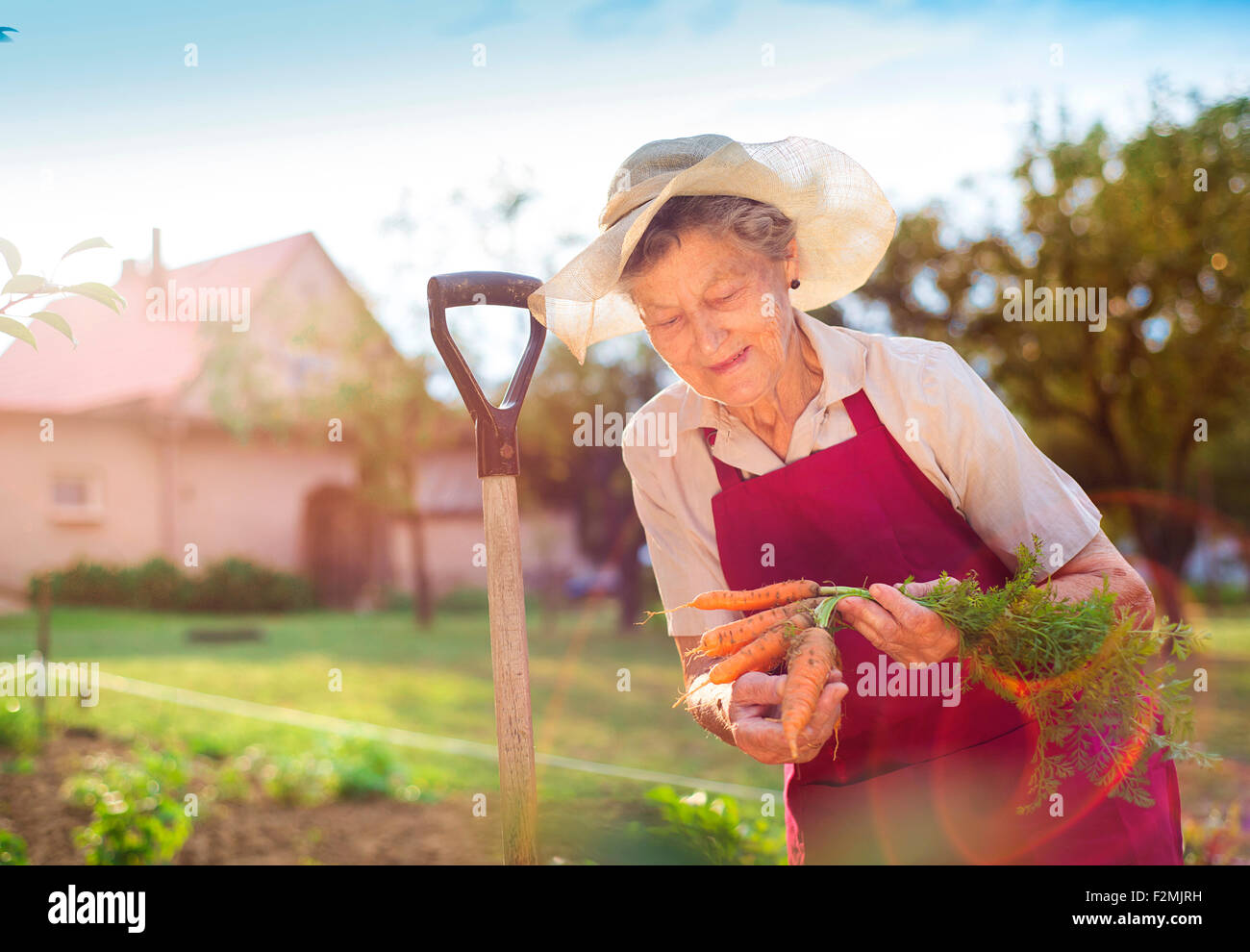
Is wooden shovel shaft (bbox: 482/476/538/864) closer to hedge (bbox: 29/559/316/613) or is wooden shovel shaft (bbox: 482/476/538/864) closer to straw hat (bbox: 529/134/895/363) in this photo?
straw hat (bbox: 529/134/895/363)

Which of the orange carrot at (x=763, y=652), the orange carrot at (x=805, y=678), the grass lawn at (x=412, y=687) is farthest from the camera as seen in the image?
the grass lawn at (x=412, y=687)

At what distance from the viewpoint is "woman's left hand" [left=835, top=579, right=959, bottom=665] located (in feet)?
5.30

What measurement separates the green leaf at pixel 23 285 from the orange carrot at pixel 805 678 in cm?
172

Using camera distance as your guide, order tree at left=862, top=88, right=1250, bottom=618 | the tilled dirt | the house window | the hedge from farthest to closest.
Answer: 1. the hedge
2. the house window
3. tree at left=862, top=88, right=1250, bottom=618
4. the tilled dirt

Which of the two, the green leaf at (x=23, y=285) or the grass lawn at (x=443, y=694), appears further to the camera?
the grass lawn at (x=443, y=694)

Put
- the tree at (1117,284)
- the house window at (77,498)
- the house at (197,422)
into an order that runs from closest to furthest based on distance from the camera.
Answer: the tree at (1117,284) → the house at (197,422) → the house window at (77,498)

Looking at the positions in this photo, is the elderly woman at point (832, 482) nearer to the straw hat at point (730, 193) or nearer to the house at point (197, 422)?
the straw hat at point (730, 193)

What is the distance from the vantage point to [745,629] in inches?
73.1

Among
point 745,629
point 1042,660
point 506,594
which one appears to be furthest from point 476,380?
point 1042,660

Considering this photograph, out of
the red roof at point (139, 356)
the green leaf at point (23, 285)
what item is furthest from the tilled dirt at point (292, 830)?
the red roof at point (139, 356)

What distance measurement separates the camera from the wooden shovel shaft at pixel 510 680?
1.81 meters

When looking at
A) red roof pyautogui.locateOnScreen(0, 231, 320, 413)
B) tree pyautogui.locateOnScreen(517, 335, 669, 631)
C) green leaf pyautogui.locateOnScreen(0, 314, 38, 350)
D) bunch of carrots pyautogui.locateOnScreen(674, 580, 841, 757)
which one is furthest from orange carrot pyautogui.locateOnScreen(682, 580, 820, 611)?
red roof pyautogui.locateOnScreen(0, 231, 320, 413)

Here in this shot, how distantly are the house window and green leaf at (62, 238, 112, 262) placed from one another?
13.8m
